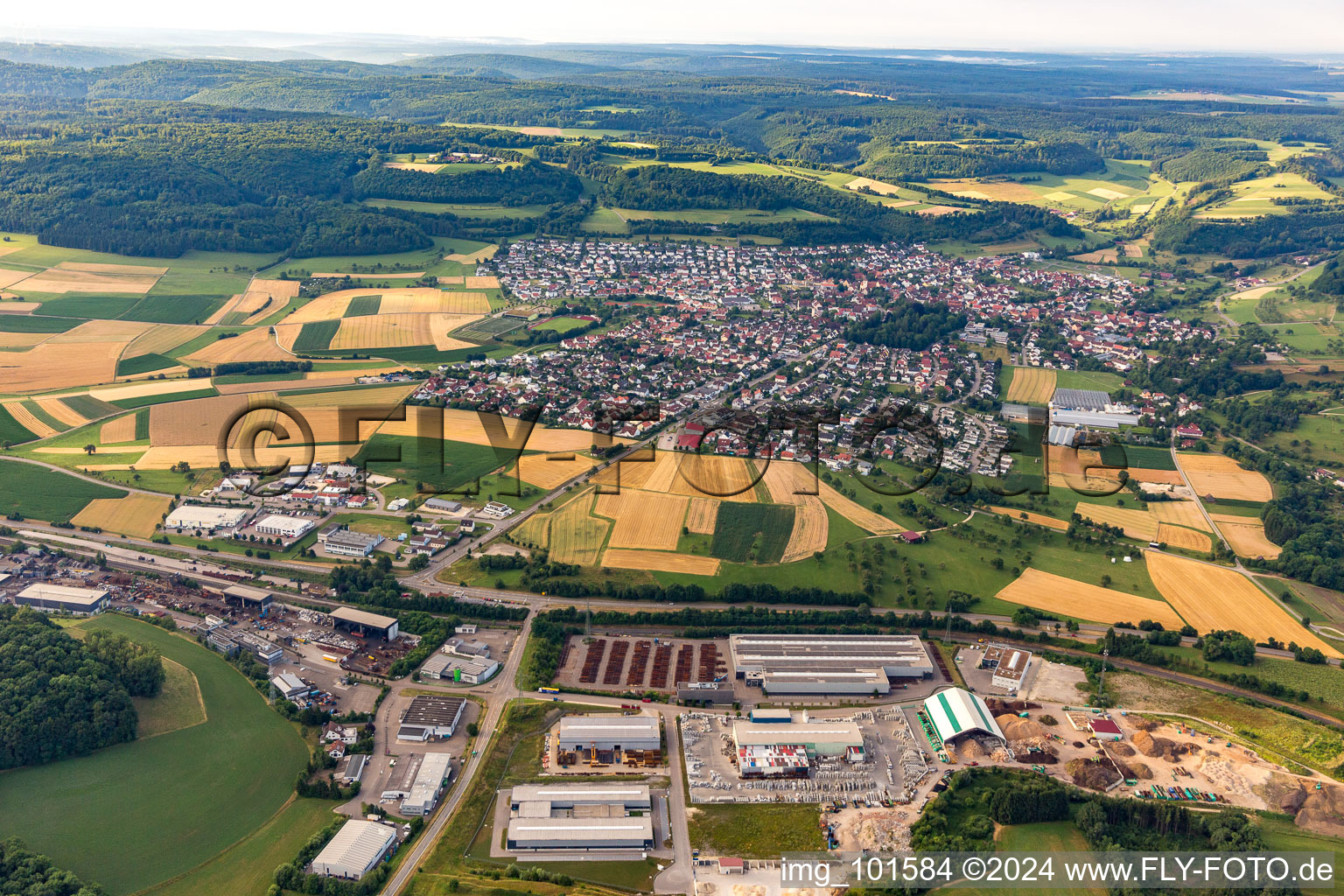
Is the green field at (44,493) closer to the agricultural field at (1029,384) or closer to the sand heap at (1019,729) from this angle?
the sand heap at (1019,729)

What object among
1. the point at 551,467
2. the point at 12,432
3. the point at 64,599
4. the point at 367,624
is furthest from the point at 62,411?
the point at 367,624

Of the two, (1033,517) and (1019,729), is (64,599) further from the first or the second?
(1033,517)

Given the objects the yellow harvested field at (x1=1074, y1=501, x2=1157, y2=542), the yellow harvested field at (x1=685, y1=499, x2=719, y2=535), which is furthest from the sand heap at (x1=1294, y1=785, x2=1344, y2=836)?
the yellow harvested field at (x1=685, y1=499, x2=719, y2=535)

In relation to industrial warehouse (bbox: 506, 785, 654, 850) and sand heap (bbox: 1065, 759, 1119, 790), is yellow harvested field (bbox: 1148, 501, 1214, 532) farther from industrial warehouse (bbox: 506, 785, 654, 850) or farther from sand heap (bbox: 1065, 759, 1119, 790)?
industrial warehouse (bbox: 506, 785, 654, 850)

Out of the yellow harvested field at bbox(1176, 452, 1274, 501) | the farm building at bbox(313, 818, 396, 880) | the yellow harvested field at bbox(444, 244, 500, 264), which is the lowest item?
the farm building at bbox(313, 818, 396, 880)

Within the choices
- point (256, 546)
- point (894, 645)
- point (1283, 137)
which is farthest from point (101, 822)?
point (1283, 137)

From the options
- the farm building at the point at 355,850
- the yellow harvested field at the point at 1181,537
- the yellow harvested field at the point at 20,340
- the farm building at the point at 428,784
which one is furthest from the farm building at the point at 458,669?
the yellow harvested field at the point at 20,340
